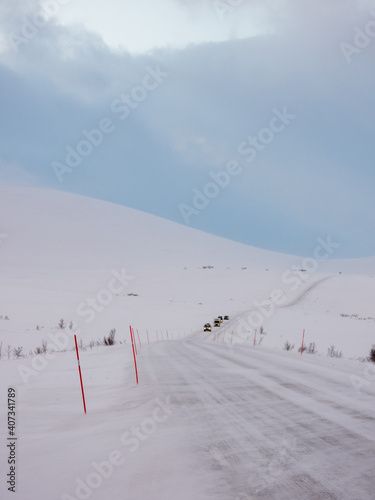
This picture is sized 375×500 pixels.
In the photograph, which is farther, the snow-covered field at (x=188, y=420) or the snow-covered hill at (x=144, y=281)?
the snow-covered hill at (x=144, y=281)

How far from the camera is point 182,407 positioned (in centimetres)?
802

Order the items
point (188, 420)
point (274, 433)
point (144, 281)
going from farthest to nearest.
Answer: point (144, 281) → point (188, 420) → point (274, 433)

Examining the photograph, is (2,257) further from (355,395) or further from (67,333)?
(355,395)

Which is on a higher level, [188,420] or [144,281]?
[144,281]

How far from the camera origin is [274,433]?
6.23 meters

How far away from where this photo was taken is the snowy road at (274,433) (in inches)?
176

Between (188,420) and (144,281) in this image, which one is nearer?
(188,420)

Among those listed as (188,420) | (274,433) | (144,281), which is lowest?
(188,420)

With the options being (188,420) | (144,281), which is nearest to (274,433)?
(188,420)

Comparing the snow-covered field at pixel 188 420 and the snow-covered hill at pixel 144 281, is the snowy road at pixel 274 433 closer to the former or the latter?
the snow-covered field at pixel 188 420

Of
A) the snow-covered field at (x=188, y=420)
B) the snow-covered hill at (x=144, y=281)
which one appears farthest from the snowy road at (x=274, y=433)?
the snow-covered hill at (x=144, y=281)

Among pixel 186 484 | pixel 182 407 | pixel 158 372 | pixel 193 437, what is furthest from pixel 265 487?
pixel 158 372

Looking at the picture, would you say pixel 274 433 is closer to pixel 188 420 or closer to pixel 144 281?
pixel 188 420

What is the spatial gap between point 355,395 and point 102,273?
72.4m
